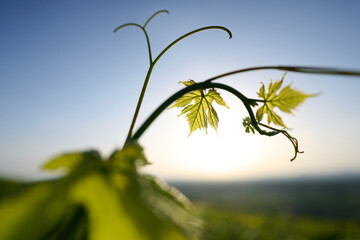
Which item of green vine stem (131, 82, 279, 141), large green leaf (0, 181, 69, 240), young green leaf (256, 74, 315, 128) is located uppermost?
young green leaf (256, 74, 315, 128)

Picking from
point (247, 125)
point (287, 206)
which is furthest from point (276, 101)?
point (287, 206)

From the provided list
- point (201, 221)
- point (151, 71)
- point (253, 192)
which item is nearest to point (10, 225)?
point (201, 221)

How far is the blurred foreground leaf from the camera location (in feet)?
0.65

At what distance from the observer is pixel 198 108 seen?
1.77 ft

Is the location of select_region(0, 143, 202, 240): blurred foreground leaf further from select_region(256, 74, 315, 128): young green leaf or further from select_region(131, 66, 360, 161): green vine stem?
select_region(256, 74, 315, 128): young green leaf

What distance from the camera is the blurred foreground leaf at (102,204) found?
0.65 feet

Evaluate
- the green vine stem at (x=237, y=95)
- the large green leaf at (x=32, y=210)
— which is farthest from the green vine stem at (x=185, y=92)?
the large green leaf at (x=32, y=210)

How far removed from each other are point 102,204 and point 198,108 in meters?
0.35

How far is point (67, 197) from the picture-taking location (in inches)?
8.8

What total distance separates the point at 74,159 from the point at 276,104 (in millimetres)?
326

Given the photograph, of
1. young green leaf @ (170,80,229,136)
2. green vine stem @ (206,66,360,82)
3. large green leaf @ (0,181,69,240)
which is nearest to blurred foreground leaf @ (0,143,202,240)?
large green leaf @ (0,181,69,240)

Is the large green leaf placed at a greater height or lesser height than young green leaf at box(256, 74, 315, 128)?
lesser

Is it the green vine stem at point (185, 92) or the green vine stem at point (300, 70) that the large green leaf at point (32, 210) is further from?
the green vine stem at point (300, 70)

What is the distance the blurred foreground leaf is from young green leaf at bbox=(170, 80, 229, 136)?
0.29m
